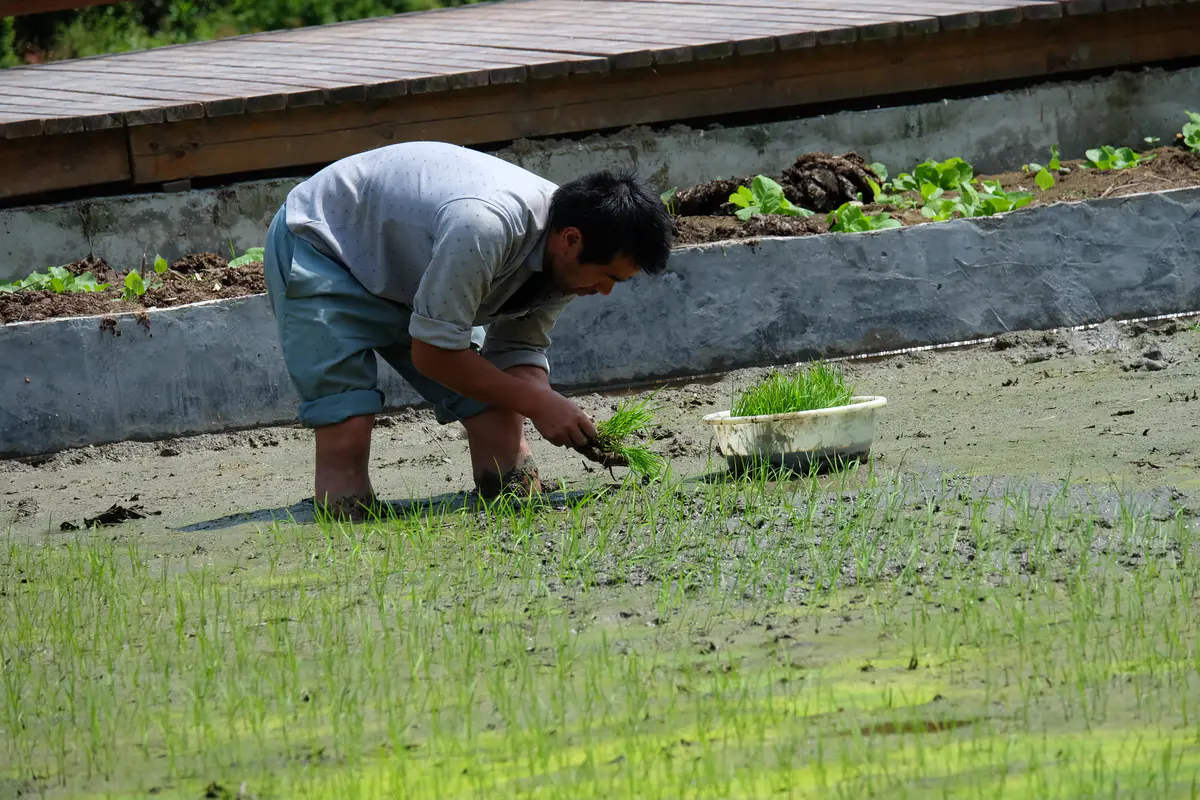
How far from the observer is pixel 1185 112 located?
730cm

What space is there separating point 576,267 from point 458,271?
331 millimetres

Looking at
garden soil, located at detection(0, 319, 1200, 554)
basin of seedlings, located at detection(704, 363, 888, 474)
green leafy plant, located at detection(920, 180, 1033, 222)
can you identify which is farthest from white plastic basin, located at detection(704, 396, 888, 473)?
green leafy plant, located at detection(920, 180, 1033, 222)

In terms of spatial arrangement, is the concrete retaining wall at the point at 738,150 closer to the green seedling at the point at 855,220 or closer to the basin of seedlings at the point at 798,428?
the green seedling at the point at 855,220

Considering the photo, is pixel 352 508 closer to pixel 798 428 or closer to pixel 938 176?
pixel 798 428

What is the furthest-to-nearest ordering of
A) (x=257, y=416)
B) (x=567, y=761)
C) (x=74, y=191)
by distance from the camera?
(x=74, y=191)
(x=257, y=416)
(x=567, y=761)

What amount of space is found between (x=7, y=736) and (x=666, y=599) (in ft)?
4.41

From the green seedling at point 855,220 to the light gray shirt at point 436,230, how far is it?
214 cm

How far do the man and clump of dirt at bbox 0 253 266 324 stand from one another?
1726mm

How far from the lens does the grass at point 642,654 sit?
7.40ft

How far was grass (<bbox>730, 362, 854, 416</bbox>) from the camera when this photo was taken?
4262 mm

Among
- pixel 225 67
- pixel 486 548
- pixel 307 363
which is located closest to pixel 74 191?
pixel 225 67

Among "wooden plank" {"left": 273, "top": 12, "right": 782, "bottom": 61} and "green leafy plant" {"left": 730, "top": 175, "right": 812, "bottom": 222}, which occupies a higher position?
"wooden plank" {"left": 273, "top": 12, "right": 782, "bottom": 61}

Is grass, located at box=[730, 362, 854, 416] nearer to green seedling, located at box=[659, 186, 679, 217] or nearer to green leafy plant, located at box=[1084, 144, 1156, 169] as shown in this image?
green seedling, located at box=[659, 186, 679, 217]

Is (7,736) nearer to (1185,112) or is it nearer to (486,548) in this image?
(486,548)
